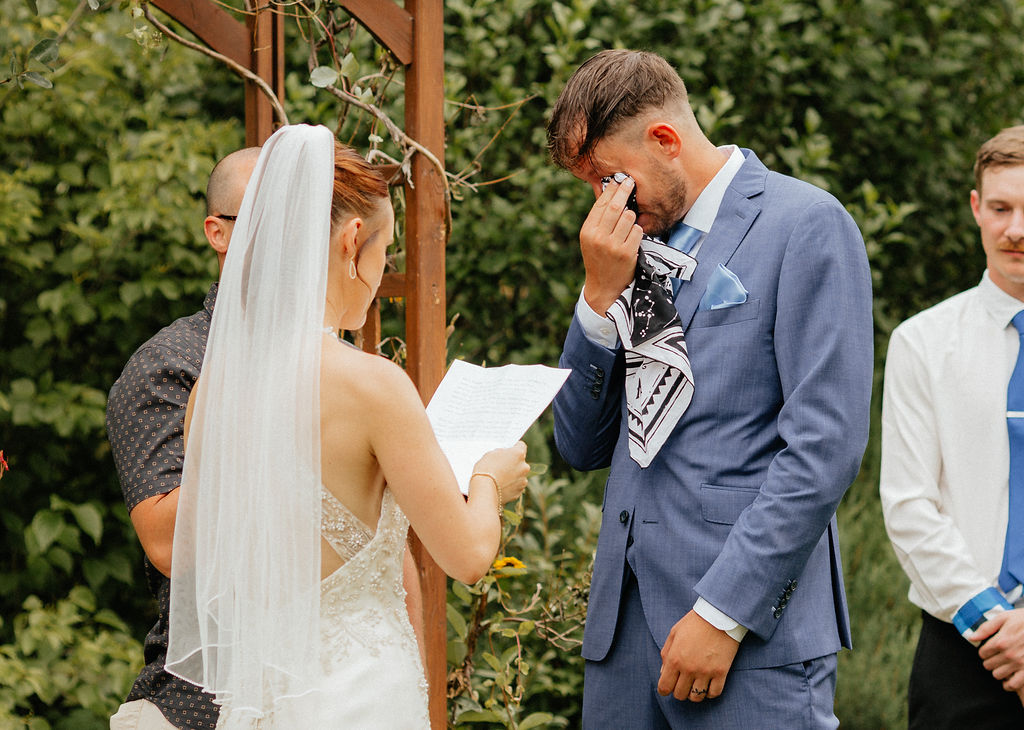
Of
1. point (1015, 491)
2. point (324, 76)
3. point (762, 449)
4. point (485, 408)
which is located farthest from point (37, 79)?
point (1015, 491)

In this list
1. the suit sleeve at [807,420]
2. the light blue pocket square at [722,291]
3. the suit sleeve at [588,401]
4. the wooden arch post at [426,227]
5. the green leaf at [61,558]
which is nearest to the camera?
the suit sleeve at [807,420]

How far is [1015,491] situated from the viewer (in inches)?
106

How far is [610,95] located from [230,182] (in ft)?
3.09

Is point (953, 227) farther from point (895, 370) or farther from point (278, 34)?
point (278, 34)

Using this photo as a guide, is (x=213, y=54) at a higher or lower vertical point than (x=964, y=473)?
higher

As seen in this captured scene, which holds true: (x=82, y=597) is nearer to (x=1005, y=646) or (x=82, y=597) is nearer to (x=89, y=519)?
(x=89, y=519)

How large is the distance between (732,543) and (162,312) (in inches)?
115

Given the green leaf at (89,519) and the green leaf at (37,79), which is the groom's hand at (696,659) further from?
the green leaf at (89,519)

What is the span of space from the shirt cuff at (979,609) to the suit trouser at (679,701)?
655 mm

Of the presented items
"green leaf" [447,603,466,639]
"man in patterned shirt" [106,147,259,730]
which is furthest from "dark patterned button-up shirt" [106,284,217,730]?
"green leaf" [447,603,466,639]

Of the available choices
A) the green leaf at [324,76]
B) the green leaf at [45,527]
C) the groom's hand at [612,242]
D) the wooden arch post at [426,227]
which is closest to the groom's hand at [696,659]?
the groom's hand at [612,242]

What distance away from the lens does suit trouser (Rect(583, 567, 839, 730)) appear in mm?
2023

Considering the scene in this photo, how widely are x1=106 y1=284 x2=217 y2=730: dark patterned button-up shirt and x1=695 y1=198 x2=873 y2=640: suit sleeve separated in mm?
1092

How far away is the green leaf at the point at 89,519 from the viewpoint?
368 centimetres
